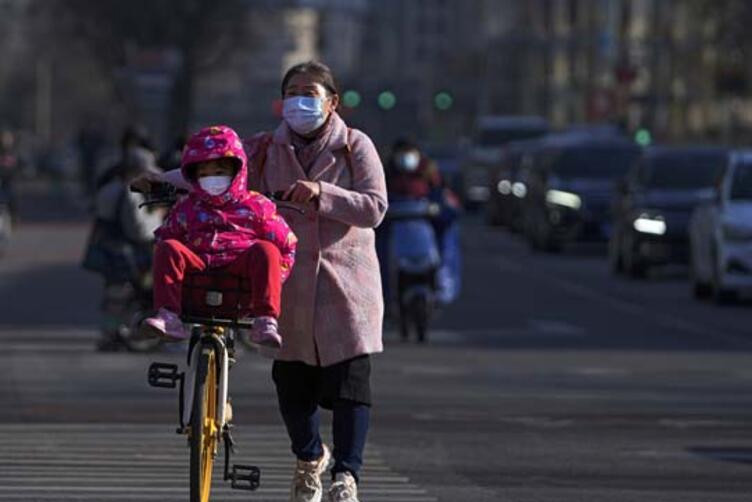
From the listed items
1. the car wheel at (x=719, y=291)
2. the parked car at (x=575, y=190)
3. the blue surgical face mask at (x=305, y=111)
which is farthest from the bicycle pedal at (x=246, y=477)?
the parked car at (x=575, y=190)

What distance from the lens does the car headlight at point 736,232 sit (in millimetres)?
28391

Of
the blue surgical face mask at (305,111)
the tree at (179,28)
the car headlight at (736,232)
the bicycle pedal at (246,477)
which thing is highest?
the tree at (179,28)

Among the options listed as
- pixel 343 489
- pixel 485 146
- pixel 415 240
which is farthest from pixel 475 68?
pixel 343 489

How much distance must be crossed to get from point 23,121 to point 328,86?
182654mm

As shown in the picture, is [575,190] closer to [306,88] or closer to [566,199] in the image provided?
[566,199]

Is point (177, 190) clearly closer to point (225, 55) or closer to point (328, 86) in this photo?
point (328, 86)

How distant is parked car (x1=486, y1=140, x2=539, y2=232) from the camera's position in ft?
163

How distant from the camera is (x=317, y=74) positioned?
1039 cm

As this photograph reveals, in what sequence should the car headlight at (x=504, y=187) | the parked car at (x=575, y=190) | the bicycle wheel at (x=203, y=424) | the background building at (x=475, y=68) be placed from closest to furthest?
the bicycle wheel at (x=203, y=424) → the parked car at (x=575, y=190) → the car headlight at (x=504, y=187) → the background building at (x=475, y=68)

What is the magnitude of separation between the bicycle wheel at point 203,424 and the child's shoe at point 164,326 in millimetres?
118

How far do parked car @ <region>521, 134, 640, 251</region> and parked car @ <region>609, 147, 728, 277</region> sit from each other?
6.12 meters

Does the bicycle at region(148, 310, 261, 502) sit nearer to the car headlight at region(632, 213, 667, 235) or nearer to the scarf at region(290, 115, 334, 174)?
the scarf at region(290, 115, 334, 174)

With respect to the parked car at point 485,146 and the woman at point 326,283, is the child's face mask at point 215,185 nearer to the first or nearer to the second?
the woman at point 326,283

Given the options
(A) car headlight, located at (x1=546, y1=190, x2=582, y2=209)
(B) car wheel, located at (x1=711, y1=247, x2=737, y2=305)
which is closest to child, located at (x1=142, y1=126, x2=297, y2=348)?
(B) car wheel, located at (x1=711, y1=247, x2=737, y2=305)
